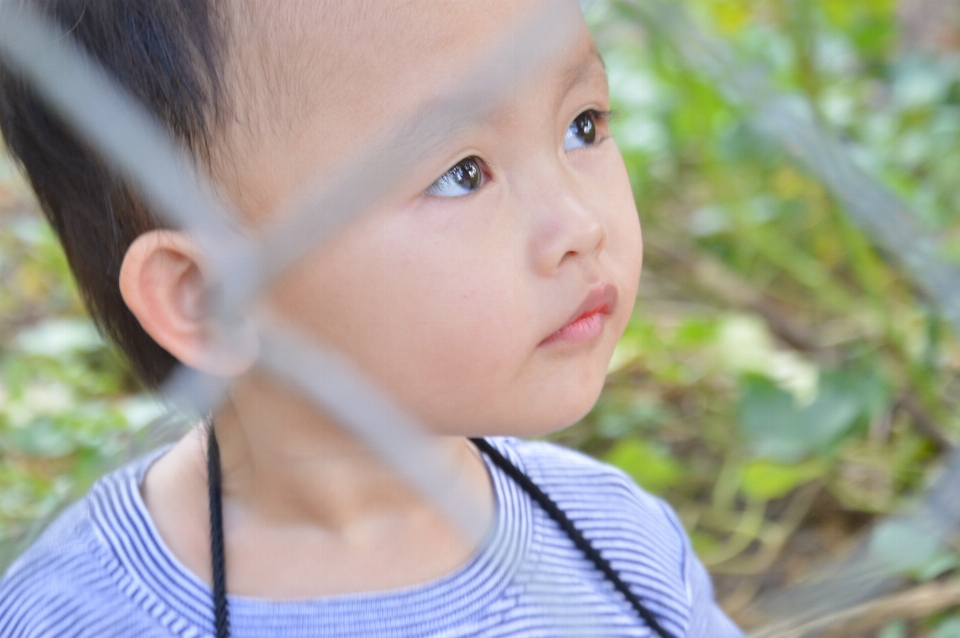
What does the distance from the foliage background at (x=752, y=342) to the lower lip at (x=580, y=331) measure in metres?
0.47

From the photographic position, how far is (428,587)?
0.78 metres

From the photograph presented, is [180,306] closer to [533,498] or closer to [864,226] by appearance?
[533,498]

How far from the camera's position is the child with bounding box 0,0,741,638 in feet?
2.13

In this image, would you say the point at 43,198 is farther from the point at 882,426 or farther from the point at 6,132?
the point at 882,426

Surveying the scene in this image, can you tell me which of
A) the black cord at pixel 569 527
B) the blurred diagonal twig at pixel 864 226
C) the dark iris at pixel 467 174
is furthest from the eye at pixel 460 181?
the blurred diagonal twig at pixel 864 226

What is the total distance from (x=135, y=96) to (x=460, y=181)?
0.65 feet

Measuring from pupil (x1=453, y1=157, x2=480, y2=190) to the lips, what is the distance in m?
0.09

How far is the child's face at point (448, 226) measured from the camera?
0.64m

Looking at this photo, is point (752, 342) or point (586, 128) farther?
point (752, 342)

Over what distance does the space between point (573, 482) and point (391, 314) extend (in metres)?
0.29

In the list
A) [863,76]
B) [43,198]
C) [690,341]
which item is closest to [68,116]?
[43,198]

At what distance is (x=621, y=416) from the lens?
1.53m

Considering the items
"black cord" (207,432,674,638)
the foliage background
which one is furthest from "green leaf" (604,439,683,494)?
"black cord" (207,432,674,638)

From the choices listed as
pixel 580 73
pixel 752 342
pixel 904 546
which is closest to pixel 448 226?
pixel 580 73
